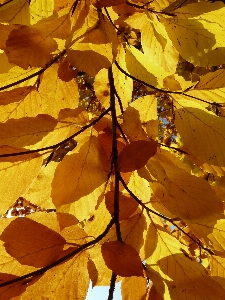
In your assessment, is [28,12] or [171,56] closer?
Result: [28,12]

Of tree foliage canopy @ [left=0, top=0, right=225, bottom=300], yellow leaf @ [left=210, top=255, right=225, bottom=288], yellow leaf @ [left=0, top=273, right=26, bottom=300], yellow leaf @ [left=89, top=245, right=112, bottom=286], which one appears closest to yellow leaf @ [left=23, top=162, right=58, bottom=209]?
tree foliage canopy @ [left=0, top=0, right=225, bottom=300]

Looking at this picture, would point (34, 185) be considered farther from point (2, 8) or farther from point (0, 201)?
point (2, 8)

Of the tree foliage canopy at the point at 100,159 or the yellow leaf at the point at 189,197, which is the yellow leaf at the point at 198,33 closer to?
the tree foliage canopy at the point at 100,159

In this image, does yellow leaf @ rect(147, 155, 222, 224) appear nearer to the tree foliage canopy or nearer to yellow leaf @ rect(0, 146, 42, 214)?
the tree foliage canopy

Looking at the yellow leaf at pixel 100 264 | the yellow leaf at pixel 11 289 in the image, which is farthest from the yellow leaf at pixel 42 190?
the yellow leaf at pixel 11 289

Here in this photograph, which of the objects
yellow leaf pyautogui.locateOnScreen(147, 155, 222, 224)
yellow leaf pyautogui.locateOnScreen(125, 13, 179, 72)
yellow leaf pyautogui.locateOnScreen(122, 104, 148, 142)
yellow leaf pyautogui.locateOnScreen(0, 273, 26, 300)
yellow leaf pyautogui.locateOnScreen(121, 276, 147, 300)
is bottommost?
yellow leaf pyautogui.locateOnScreen(0, 273, 26, 300)

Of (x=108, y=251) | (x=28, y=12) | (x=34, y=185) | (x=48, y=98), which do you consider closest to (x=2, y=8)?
(x=28, y=12)

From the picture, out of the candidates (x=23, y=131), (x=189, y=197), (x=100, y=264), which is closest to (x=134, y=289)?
(x=100, y=264)
